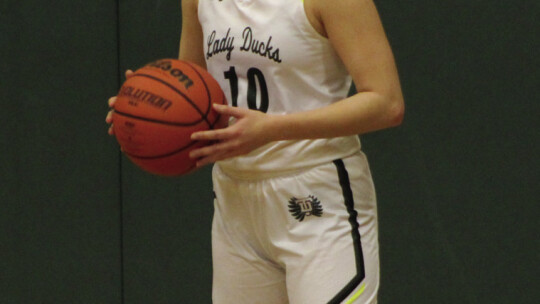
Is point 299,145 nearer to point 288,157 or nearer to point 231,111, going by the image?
point 288,157

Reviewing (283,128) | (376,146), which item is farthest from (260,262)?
(376,146)

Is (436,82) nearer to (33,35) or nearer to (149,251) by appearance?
(149,251)

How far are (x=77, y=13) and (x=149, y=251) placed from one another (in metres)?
0.87

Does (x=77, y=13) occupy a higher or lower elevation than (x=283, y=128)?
higher

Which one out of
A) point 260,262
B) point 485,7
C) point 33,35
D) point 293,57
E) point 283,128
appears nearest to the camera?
point 283,128

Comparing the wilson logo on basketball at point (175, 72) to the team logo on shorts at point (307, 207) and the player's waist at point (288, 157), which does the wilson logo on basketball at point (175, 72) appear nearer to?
the player's waist at point (288, 157)

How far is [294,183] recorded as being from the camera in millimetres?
1772

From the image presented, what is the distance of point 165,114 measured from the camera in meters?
1.63

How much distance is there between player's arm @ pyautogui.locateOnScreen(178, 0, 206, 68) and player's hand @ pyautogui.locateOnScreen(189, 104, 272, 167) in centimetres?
44

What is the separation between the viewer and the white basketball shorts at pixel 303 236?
1733 millimetres

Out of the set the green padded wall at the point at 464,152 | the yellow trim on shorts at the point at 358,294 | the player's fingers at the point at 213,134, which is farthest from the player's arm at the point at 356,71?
the green padded wall at the point at 464,152

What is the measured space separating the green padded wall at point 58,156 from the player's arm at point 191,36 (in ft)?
3.08

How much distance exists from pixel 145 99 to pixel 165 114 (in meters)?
0.06

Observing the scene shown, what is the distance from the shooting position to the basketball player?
5.41 feet
